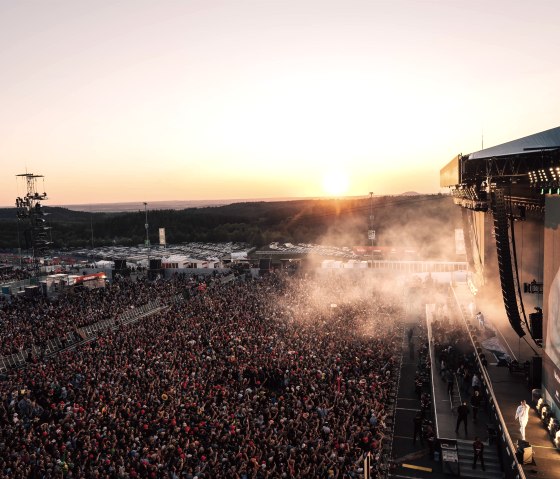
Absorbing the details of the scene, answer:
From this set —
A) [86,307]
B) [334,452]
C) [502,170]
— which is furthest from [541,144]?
[86,307]

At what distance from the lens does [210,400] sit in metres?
14.6

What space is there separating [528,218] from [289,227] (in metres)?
86.7

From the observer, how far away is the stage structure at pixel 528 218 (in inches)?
418

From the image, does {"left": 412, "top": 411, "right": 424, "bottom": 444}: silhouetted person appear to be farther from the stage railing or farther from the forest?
the forest

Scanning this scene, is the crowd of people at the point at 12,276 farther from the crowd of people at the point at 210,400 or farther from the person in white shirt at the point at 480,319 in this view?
the person in white shirt at the point at 480,319

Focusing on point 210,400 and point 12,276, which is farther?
point 12,276

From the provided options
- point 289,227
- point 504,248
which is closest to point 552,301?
point 504,248

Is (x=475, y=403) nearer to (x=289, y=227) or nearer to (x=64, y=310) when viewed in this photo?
(x=64, y=310)

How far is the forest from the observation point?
82.1m

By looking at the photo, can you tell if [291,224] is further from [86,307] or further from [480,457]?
[480,457]

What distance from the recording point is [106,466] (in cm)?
1130

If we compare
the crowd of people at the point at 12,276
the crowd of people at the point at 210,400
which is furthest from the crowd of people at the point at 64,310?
the crowd of people at the point at 12,276

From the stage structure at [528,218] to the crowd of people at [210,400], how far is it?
195 inches

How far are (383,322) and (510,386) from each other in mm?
10308
